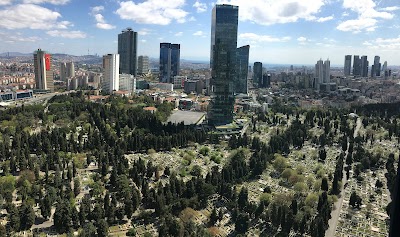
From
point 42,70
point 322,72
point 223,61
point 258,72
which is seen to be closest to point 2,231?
point 223,61

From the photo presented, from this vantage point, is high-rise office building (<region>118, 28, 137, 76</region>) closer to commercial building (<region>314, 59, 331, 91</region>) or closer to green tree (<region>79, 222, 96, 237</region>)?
commercial building (<region>314, 59, 331, 91</region>)

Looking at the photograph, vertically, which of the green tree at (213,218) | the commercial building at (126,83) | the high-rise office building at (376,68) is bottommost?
the green tree at (213,218)

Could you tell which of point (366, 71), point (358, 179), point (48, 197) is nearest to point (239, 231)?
point (48, 197)

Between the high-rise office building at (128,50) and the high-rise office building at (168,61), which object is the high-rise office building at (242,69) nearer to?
the high-rise office building at (168,61)

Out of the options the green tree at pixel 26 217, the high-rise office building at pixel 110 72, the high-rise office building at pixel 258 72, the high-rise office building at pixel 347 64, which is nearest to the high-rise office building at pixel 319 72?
the high-rise office building at pixel 258 72

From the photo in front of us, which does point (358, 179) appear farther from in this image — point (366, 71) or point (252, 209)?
point (366, 71)

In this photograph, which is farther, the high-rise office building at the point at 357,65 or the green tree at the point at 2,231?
the high-rise office building at the point at 357,65

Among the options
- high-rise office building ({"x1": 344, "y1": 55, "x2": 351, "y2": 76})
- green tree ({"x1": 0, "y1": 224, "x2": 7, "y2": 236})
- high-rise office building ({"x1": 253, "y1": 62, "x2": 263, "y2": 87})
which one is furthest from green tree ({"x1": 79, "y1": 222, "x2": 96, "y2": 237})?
high-rise office building ({"x1": 344, "y1": 55, "x2": 351, "y2": 76})
